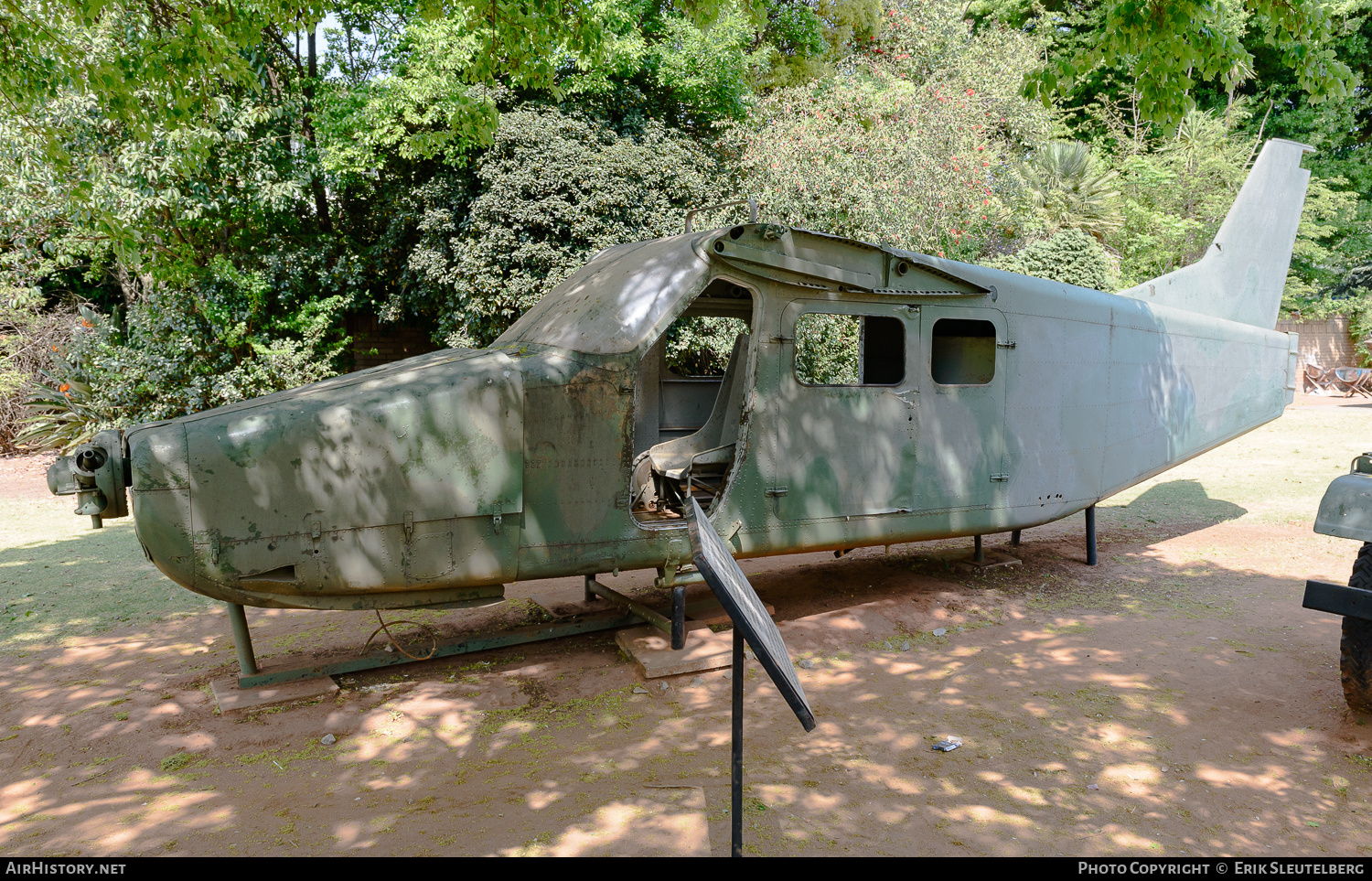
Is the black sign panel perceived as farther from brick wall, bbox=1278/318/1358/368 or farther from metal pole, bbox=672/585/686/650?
brick wall, bbox=1278/318/1358/368

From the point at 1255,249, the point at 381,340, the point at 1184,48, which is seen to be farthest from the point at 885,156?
the point at 381,340

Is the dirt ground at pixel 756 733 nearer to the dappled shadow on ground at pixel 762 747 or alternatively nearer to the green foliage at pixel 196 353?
the dappled shadow on ground at pixel 762 747

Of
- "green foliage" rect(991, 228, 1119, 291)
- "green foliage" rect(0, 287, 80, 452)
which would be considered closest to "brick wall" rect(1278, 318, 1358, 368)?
"green foliage" rect(991, 228, 1119, 291)

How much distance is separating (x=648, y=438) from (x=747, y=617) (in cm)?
453

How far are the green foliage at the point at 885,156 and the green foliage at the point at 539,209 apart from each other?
5.06 feet

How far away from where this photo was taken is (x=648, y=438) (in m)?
7.06

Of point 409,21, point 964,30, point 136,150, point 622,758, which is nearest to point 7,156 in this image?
point 136,150

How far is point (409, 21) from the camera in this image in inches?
517

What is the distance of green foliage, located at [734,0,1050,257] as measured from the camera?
1288 centimetres

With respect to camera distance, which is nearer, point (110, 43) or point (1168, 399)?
point (1168, 399)

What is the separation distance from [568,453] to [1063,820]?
3.03 meters

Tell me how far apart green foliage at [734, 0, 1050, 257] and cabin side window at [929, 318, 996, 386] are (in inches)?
247

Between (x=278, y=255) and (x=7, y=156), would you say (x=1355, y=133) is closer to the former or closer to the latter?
(x=278, y=255)

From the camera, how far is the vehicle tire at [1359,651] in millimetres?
4195
